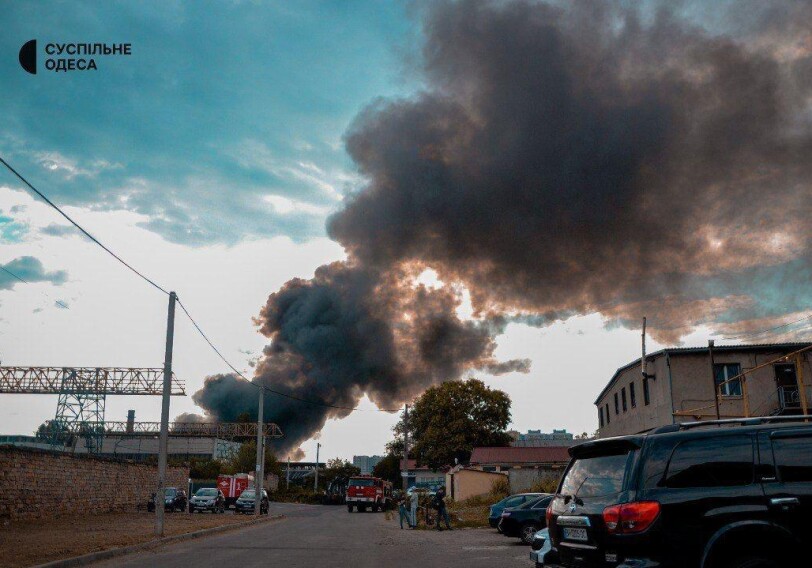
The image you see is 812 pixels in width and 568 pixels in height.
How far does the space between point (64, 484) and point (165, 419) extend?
9449 mm

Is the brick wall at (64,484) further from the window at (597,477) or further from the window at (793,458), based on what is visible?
the window at (793,458)

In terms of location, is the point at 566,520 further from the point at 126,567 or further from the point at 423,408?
the point at 423,408

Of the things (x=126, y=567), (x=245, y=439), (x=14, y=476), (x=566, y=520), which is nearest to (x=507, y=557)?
(x=126, y=567)

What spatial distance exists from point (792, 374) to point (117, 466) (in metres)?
33.9

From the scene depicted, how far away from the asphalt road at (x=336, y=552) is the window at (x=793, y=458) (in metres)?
8.58

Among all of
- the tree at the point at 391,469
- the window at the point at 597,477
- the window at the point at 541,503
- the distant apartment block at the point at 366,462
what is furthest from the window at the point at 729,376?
the distant apartment block at the point at 366,462

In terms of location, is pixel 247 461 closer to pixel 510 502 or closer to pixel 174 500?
pixel 174 500

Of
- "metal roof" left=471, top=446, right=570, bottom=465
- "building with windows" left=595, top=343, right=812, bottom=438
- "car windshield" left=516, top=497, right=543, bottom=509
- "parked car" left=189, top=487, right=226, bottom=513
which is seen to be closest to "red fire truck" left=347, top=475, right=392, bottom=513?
"parked car" left=189, top=487, right=226, bottom=513

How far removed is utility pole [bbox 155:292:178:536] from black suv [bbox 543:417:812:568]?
16.4 meters

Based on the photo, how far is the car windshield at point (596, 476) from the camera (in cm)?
618

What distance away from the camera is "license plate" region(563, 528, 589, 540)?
6182 mm

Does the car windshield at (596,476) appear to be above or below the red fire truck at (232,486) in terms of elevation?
above

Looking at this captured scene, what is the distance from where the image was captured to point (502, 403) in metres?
78.6

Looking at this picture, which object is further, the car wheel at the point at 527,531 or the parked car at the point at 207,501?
the parked car at the point at 207,501
